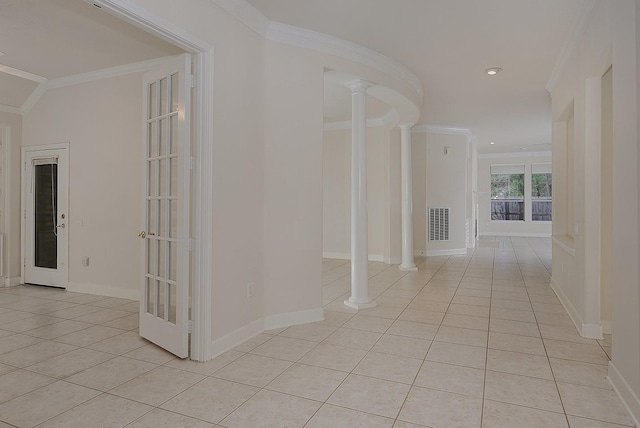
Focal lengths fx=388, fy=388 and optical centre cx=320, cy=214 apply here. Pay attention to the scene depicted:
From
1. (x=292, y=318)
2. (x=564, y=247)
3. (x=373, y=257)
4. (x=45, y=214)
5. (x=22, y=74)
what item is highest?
(x=22, y=74)

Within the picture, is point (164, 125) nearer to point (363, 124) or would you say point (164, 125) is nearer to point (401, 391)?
point (363, 124)

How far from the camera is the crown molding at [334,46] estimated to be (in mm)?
3695

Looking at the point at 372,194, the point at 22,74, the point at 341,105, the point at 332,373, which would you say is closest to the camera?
the point at 332,373

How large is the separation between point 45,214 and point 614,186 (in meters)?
6.69

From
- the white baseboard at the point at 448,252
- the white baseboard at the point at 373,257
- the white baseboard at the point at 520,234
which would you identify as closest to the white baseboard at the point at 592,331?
the white baseboard at the point at 373,257

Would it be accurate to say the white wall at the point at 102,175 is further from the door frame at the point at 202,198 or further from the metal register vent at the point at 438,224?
the metal register vent at the point at 438,224

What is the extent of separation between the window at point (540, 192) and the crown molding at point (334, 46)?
10254 millimetres

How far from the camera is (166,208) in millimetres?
3184

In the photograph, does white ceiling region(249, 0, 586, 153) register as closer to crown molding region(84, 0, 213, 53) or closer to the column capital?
the column capital

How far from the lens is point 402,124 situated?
6844 millimetres

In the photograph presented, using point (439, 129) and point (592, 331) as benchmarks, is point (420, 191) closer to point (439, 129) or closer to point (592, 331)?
point (439, 129)

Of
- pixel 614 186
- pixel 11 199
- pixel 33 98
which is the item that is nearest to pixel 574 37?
pixel 614 186

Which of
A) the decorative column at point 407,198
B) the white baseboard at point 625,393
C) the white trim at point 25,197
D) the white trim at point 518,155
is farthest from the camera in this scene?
the white trim at point 518,155

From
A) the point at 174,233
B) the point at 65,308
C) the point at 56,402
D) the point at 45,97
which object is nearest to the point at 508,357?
the point at 174,233
